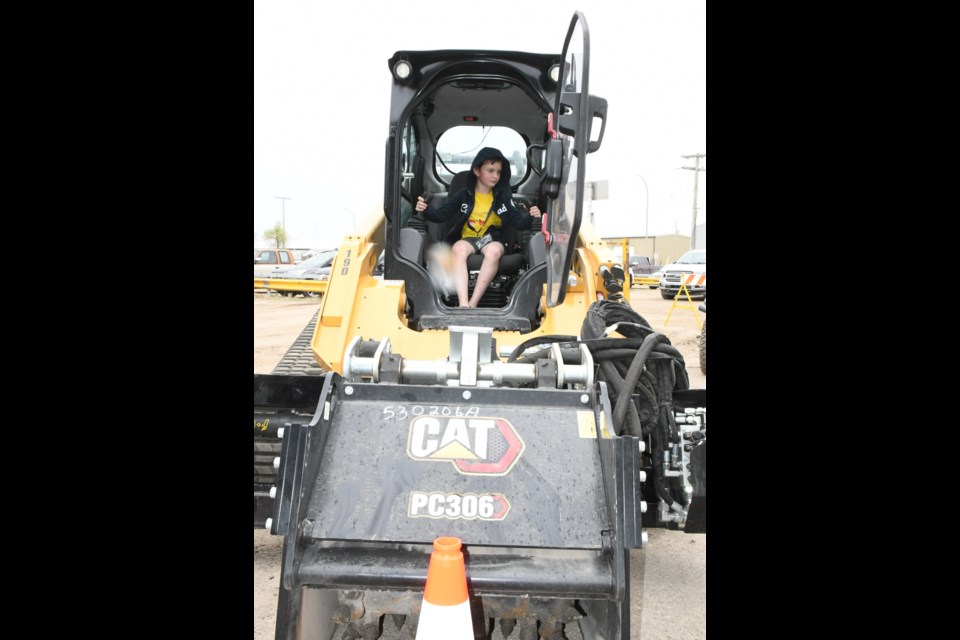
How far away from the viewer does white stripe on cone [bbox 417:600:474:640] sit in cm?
151

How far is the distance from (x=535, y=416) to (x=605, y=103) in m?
1.63

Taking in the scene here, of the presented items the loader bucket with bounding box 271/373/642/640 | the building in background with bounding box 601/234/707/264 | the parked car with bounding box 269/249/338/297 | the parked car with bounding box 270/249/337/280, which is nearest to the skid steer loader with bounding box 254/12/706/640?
the loader bucket with bounding box 271/373/642/640

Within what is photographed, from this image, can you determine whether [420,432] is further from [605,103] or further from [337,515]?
[605,103]

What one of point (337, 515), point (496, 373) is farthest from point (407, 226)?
point (337, 515)

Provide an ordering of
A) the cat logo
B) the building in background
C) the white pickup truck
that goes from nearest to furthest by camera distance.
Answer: the cat logo < the white pickup truck < the building in background

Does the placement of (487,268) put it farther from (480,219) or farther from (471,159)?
(471,159)

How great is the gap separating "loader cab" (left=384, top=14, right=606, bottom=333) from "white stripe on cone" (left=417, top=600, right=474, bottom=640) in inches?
86.5

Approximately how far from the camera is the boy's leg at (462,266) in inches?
190

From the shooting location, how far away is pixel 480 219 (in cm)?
513

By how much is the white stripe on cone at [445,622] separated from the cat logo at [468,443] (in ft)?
1.67

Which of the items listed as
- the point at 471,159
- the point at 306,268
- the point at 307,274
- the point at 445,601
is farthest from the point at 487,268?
the point at 306,268

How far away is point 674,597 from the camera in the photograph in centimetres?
309

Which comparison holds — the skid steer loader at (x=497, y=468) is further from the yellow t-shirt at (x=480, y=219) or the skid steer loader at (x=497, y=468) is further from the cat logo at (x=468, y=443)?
the yellow t-shirt at (x=480, y=219)

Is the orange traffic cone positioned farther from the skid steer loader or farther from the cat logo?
the cat logo
